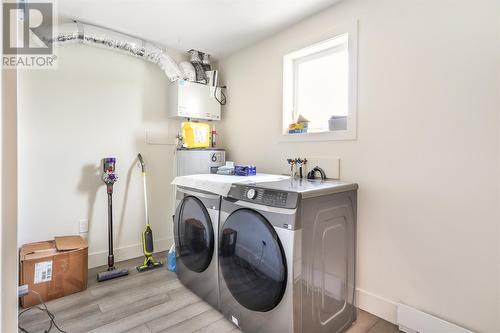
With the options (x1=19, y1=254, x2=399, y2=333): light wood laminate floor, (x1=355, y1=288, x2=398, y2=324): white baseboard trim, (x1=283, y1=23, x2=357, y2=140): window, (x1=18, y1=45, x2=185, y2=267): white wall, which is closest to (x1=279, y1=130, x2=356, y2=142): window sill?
(x1=283, y1=23, x2=357, y2=140): window

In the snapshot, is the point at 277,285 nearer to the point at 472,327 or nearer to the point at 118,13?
the point at 472,327

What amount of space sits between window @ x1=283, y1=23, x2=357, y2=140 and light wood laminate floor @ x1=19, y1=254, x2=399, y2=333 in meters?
1.41

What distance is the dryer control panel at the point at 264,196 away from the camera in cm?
131

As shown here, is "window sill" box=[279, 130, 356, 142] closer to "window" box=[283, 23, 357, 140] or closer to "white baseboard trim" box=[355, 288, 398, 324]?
"window" box=[283, 23, 357, 140]

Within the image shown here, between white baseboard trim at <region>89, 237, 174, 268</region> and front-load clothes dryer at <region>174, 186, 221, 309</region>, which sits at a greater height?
front-load clothes dryer at <region>174, 186, 221, 309</region>

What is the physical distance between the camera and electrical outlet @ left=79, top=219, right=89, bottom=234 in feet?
7.89

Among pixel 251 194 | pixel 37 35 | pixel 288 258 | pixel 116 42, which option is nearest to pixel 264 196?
pixel 251 194

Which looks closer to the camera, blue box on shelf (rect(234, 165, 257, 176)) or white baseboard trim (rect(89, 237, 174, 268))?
blue box on shelf (rect(234, 165, 257, 176))

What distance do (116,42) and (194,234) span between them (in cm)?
192

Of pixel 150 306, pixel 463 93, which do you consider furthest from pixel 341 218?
pixel 150 306

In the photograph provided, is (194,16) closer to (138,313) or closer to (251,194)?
(251,194)

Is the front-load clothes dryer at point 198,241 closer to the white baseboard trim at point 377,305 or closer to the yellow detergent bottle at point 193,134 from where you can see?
the yellow detergent bottle at point 193,134

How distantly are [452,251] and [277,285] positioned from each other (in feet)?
3.39

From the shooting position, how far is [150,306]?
1.83m
